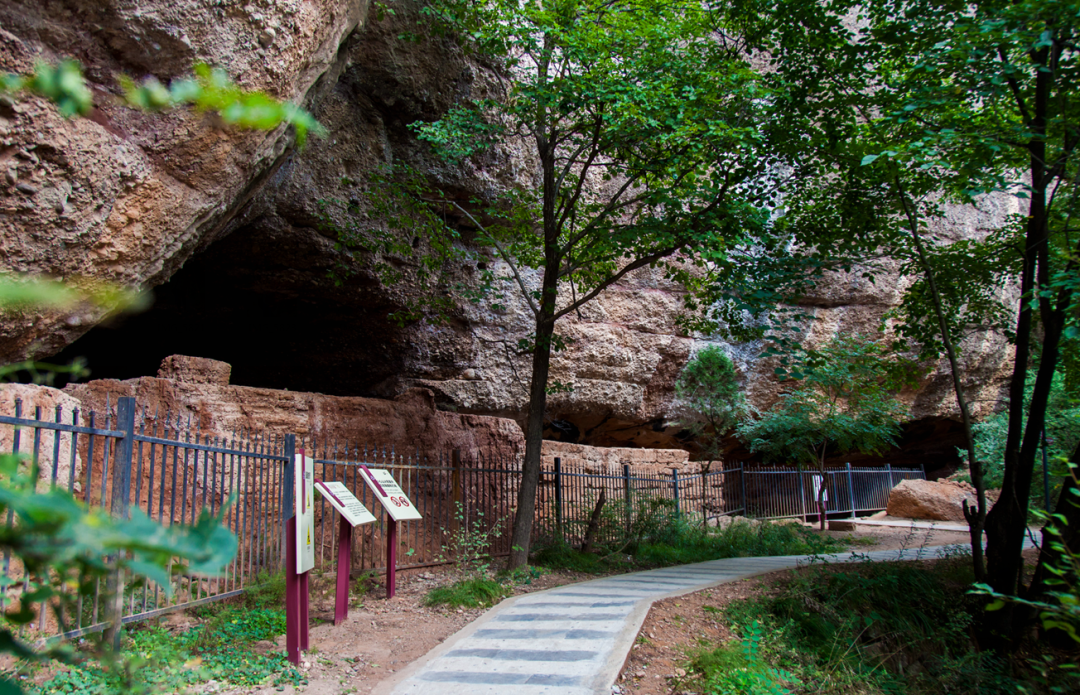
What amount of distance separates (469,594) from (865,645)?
12.3ft

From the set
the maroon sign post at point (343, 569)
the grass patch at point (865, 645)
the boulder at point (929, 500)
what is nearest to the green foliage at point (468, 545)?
the maroon sign post at point (343, 569)

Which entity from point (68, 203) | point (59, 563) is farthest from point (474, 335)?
point (59, 563)

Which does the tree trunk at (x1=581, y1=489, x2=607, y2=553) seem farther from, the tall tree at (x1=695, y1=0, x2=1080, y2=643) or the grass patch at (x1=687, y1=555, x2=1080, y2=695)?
the tall tree at (x1=695, y1=0, x2=1080, y2=643)

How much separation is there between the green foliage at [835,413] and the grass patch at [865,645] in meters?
6.82

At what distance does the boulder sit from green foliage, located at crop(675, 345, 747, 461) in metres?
5.30

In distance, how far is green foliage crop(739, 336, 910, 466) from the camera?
48.6 feet

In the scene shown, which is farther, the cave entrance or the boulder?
the boulder

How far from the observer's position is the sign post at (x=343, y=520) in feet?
17.8

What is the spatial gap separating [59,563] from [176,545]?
13 cm

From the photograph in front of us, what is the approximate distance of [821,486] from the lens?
51.4ft

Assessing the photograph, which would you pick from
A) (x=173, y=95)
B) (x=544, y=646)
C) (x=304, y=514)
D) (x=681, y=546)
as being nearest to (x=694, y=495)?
(x=681, y=546)

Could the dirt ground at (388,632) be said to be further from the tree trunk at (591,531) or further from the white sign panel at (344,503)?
the tree trunk at (591,531)

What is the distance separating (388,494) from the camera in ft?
20.7

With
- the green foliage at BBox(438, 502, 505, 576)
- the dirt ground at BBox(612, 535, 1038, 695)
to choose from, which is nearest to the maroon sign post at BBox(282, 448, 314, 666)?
the dirt ground at BBox(612, 535, 1038, 695)
